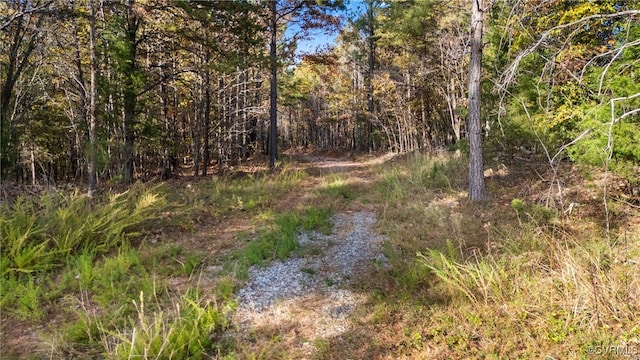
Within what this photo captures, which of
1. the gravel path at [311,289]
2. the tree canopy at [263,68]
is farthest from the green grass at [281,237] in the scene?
the tree canopy at [263,68]

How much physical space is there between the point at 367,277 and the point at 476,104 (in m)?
4.57

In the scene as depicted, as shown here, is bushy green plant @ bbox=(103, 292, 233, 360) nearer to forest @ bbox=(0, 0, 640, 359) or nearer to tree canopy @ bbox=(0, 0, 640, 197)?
forest @ bbox=(0, 0, 640, 359)

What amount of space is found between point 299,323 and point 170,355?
1.31 m

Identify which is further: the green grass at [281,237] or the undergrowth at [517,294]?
the green grass at [281,237]

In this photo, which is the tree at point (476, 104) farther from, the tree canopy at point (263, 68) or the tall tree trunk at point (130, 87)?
the tall tree trunk at point (130, 87)

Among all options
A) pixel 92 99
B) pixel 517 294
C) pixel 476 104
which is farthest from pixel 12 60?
pixel 517 294

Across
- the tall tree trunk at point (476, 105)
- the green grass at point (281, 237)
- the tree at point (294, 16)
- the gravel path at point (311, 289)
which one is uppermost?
the tree at point (294, 16)

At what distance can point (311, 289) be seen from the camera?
424 cm

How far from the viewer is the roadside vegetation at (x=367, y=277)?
301 cm

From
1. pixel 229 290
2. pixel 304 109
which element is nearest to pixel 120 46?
pixel 229 290

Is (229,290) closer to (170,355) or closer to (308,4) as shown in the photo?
(170,355)

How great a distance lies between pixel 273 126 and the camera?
14188 millimetres

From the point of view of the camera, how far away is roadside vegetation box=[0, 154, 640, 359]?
3008 millimetres

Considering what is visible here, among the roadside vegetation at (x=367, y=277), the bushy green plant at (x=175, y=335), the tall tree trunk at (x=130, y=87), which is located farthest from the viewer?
the tall tree trunk at (x=130, y=87)
